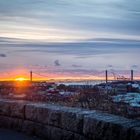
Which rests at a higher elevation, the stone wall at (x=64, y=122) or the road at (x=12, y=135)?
the stone wall at (x=64, y=122)

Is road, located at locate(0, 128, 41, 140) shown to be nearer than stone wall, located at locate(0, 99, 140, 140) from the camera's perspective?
No

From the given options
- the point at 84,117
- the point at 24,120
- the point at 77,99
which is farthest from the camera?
the point at 77,99

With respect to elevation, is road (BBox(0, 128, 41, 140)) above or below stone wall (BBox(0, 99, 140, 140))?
below

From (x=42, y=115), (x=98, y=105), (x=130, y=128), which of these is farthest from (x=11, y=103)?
(x=130, y=128)

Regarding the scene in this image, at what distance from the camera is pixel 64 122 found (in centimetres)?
830

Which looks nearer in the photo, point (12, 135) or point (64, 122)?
point (64, 122)

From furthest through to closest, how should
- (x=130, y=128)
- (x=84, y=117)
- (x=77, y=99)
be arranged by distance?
(x=77, y=99)
(x=84, y=117)
(x=130, y=128)

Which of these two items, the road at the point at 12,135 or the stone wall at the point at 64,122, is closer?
the stone wall at the point at 64,122

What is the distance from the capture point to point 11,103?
33.1 ft

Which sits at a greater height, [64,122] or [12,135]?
[64,122]

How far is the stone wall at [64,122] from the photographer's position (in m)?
6.96

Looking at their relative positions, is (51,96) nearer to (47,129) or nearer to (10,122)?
(10,122)

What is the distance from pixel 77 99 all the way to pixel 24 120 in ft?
8.45

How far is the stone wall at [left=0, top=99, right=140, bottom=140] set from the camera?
22.8ft
